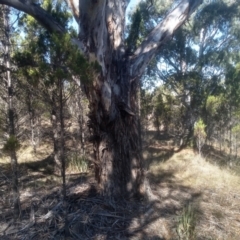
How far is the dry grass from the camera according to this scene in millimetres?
4324

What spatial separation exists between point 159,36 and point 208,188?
363 centimetres

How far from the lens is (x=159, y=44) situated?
5105 mm

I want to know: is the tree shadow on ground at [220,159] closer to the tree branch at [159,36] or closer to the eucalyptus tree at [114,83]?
the eucalyptus tree at [114,83]

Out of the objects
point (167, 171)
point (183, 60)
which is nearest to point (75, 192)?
point (167, 171)

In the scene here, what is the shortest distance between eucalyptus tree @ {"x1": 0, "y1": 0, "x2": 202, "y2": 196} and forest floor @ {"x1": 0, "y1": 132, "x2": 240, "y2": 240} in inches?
19.1

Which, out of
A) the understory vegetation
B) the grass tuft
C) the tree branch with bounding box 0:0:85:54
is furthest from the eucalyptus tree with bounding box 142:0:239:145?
the tree branch with bounding box 0:0:85:54

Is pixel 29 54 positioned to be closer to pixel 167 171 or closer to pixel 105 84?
pixel 105 84

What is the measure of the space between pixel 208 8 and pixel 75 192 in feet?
31.7

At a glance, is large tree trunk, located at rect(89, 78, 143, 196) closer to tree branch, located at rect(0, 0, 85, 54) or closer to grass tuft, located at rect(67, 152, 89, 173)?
tree branch, located at rect(0, 0, 85, 54)

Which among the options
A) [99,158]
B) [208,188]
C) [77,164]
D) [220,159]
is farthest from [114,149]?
[220,159]

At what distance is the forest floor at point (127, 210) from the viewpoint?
3.84 meters

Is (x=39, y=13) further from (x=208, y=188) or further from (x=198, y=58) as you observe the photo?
(x=198, y=58)

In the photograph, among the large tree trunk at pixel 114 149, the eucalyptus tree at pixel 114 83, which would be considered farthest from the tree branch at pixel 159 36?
the large tree trunk at pixel 114 149

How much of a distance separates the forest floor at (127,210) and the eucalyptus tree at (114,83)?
48 centimetres
